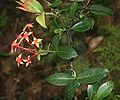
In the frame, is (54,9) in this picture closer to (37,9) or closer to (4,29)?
(37,9)

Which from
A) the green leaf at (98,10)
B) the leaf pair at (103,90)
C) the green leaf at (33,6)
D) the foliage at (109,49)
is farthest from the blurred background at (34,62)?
the green leaf at (33,6)

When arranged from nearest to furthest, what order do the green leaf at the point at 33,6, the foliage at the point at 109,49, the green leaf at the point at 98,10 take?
the green leaf at the point at 33,6 < the green leaf at the point at 98,10 < the foliage at the point at 109,49

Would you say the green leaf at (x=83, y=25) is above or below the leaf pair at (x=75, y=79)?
above

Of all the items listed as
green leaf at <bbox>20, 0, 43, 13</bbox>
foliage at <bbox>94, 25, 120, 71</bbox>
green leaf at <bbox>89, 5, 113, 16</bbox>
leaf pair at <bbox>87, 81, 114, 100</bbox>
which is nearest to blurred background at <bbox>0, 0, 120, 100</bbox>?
foliage at <bbox>94, 25, 120, 71</bbox>

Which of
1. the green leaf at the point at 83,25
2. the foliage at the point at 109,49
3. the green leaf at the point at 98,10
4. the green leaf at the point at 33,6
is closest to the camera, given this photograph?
the green leaf at the point at 33,6

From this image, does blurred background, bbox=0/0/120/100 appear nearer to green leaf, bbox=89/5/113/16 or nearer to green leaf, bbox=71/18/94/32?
green leaf, bbox=89/5/113/16

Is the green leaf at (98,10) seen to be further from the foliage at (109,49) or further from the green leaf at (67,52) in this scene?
the foliage at (109,49)
